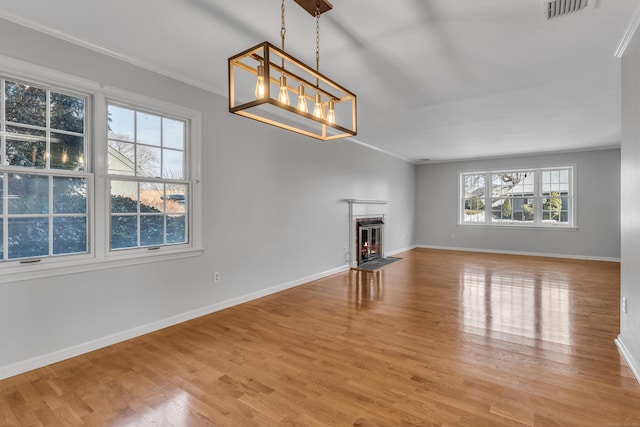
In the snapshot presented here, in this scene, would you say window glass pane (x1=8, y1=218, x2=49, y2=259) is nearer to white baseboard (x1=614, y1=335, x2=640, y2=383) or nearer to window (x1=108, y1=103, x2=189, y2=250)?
window (x1=108, y1=103, x2=189, y2=250)

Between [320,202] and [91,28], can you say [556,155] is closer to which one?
[320,202]

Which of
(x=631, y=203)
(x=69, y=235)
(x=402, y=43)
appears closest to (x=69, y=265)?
(x=69, y=235)

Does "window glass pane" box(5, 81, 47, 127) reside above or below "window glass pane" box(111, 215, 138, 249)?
above

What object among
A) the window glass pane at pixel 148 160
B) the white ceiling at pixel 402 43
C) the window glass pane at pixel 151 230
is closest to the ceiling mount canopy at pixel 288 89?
the white ceiling at pixel 402 43

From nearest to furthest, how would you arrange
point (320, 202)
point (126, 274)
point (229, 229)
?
point (126, 274), point (229, 229), point (320, 202)

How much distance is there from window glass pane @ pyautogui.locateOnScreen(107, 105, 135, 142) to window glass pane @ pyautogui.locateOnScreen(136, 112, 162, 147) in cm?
6

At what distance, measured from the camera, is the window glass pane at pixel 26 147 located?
2.30 metres

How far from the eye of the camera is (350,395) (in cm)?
201

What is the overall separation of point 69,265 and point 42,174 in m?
0.75

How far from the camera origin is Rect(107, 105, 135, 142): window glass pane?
2.82m

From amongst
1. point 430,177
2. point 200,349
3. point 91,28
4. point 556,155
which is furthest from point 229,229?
point 556,155

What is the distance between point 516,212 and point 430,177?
7.81 feet

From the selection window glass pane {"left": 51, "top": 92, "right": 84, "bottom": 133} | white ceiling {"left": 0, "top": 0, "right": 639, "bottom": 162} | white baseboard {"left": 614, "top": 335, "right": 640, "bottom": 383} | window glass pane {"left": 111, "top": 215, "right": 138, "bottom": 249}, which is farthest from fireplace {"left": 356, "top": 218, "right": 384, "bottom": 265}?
window glass pane {"left": 51, "top": 92, "right": 84, "bottom": 133}

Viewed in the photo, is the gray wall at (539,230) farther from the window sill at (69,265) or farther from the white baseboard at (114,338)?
the window sill at (69,265)
